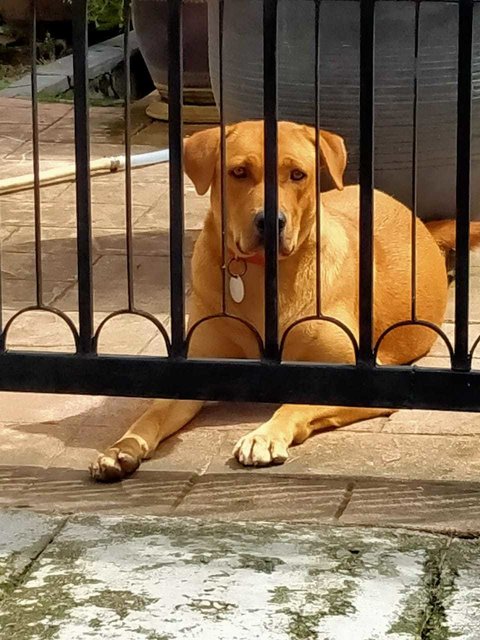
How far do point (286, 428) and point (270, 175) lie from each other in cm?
75

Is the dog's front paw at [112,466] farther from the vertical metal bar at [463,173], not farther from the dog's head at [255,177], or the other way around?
the vertical metal bar at [463,173]

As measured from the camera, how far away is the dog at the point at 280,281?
391cm

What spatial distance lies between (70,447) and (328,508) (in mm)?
851

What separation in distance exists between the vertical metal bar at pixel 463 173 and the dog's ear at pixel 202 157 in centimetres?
86

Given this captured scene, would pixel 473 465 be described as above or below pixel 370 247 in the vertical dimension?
below

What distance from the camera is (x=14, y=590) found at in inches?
117

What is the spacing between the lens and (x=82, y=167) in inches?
142

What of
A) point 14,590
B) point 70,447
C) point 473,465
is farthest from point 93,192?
point 14,590

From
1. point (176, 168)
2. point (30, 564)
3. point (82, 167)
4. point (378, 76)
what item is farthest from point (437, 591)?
point (378, 76)

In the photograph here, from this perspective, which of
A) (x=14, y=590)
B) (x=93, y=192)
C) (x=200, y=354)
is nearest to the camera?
(x=14, y=590)

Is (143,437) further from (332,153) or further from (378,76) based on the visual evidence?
(378,76)

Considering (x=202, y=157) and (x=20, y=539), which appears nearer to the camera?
(x=20, y=539)

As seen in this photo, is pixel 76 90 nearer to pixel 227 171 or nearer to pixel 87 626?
pixel 227 171

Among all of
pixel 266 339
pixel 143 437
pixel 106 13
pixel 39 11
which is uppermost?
pixel 39 11
